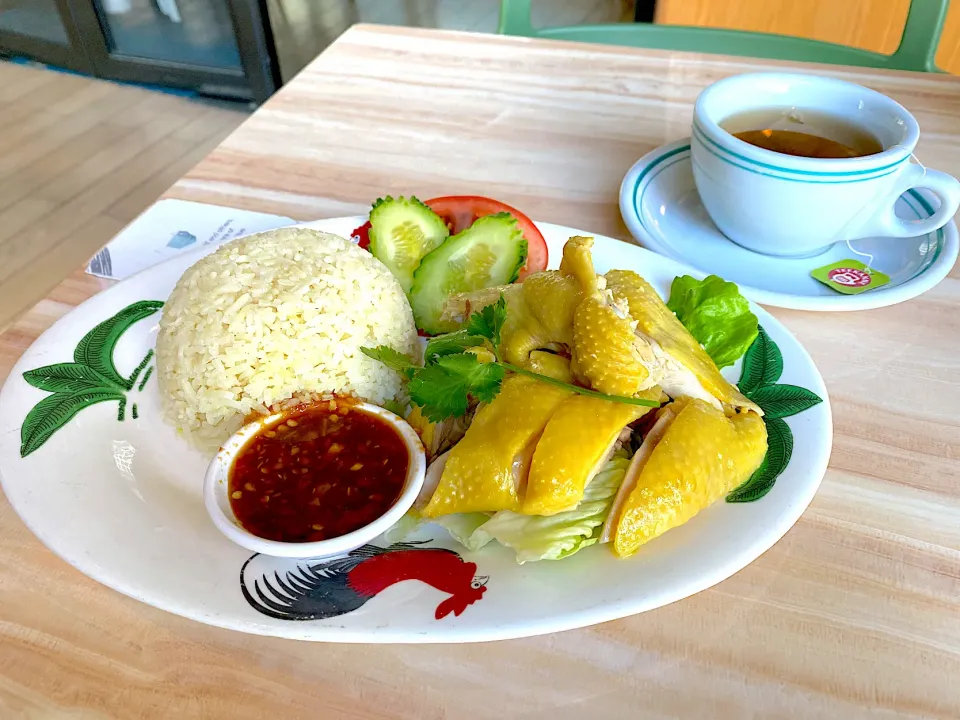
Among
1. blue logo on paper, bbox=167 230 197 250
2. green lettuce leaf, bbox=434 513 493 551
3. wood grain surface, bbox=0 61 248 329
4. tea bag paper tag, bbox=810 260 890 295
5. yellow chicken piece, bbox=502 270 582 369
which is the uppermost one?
yellow chicken piece, bbox=502 270 582 369

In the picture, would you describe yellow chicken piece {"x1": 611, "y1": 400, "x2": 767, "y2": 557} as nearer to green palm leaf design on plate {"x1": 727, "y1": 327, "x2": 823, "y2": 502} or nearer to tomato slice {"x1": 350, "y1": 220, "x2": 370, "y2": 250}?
green palm leaf design on plate {"x1": 727, "y1": 327, "x2": 823, "y2": 502}

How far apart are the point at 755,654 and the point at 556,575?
26 centimetres

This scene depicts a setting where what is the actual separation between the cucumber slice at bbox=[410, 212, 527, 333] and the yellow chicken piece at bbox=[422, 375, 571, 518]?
1.37 feet

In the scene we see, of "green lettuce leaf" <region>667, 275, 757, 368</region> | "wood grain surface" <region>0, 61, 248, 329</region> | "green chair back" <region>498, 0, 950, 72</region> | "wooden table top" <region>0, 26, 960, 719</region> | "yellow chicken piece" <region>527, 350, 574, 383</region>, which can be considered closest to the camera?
"wooden table top" <region>0, 26, 960, 719</region>

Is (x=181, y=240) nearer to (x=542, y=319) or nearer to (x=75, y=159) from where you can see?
(x=542, y=319)

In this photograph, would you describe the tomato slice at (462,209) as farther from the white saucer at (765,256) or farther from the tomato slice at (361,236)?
the white saucer at (765,256)

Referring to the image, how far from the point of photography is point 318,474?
1135 mm

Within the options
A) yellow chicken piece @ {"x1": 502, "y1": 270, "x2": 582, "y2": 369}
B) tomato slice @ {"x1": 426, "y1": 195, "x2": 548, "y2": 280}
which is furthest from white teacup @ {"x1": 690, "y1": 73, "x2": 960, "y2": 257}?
yellow chicken piece @ {"x1": 502, "y1": 270, "x2": 582, "y2": 369}

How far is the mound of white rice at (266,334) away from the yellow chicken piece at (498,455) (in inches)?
15.0

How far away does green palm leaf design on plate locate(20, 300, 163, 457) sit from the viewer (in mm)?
1151

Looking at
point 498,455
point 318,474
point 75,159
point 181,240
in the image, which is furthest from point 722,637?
point 75,159

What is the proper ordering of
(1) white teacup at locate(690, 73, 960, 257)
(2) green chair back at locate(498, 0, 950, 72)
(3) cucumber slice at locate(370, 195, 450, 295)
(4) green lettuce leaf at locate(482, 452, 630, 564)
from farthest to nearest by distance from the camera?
1. (2) green chair back at locate(498, 0, 950, 72)
2. (3) cucumber slice at locate(370, 195, 450, 295)
3. (1) white teacup at locate(690, 73, 960, 257)
4. (4) green lettuce leaf at locate(482, 452, 630, 564)

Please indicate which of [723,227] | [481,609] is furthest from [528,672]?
[723,227]

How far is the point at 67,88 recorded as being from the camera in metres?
4.79
